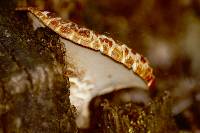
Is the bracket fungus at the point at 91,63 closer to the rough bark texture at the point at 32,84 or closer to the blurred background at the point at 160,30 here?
the rough bark texture at the point at 32,84

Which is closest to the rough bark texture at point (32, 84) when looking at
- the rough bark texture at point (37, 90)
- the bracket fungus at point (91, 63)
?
the rough bark texture at point (37, 90)

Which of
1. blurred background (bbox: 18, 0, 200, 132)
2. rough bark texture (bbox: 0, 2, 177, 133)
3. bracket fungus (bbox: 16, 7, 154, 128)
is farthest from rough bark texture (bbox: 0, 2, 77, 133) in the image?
blurred background (bbox: 18, 0, 200, 132)

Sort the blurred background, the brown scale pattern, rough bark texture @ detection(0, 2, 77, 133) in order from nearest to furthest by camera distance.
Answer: rough bark texture @ detection(0, 2, 77, 133)
the brown scale pattern
the blurred background

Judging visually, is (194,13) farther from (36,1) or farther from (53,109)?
(53,109)

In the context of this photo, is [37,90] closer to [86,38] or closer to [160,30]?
[86,38]

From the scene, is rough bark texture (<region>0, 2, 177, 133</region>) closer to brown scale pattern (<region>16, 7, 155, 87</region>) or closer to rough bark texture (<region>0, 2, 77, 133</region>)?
rough bark texture (<region>0, 2, 77, 133</region>)

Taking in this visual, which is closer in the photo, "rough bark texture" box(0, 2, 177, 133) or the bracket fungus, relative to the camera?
"rough bark texture" box(0, 2, 177, 133)

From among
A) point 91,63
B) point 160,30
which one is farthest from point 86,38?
point 160,30

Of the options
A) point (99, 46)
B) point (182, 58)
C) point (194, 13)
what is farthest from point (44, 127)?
point (194, 13)
